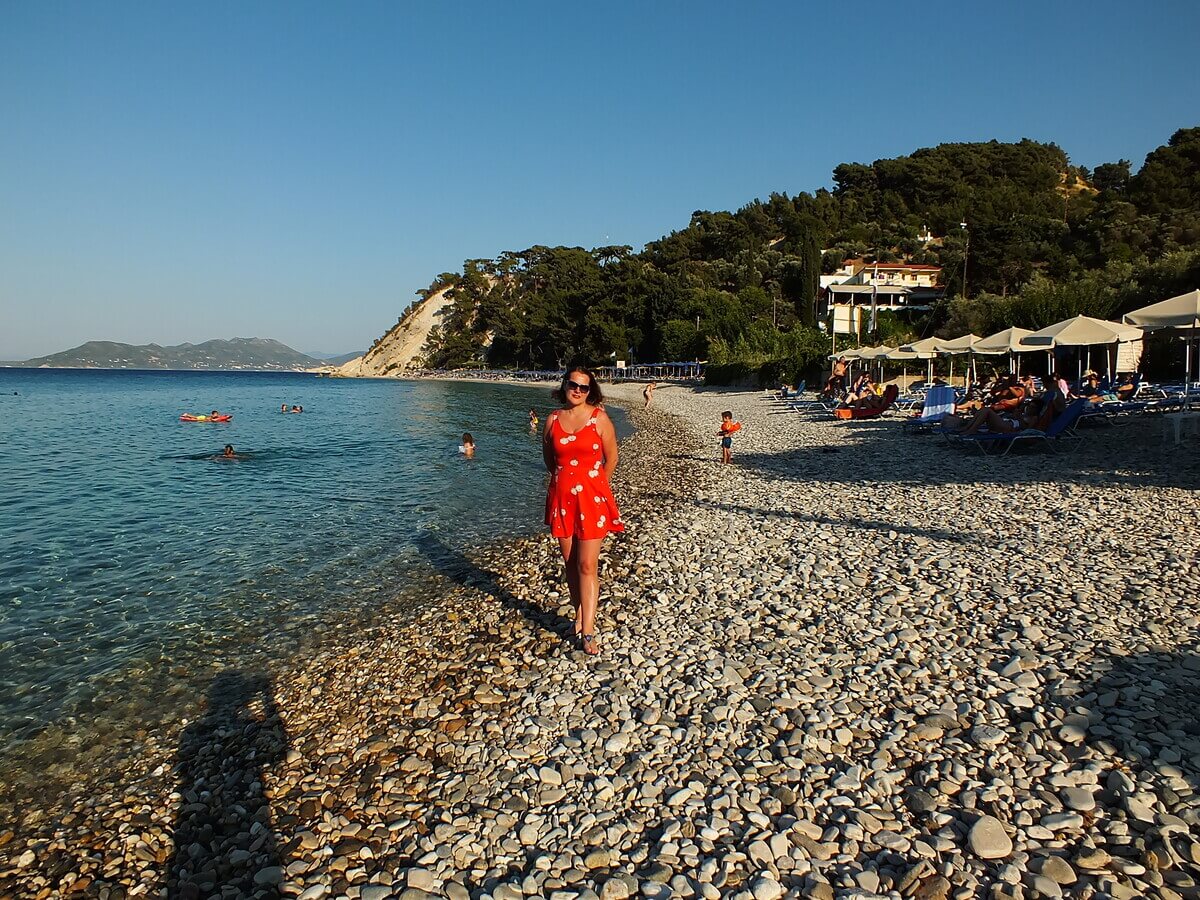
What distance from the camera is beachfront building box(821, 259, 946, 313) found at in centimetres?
6562

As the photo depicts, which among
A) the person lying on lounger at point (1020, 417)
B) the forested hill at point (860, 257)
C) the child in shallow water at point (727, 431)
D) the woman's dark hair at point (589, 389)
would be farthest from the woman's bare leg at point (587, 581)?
the forested hill at point (860, 257)

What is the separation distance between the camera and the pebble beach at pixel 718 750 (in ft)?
9.58

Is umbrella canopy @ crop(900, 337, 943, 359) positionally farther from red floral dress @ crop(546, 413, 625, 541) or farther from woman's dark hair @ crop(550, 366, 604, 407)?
red floral dress @ crop(546, 413, 625, 541)

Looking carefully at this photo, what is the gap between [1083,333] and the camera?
54.7 feet

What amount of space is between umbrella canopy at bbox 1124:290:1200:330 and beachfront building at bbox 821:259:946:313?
175 feet

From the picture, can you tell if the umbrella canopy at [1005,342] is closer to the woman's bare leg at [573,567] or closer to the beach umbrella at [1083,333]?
the beach umbrella at [1083,333]

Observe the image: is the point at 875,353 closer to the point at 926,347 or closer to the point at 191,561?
the point at 926,347

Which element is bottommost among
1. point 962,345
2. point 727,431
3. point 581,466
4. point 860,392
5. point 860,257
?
point 727,431

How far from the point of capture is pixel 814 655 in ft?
15.8

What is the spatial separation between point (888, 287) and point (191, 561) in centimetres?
6562

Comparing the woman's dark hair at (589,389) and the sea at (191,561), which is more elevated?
the woman's dark hair at (589,389)

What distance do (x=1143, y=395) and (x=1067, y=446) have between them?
9584 mm

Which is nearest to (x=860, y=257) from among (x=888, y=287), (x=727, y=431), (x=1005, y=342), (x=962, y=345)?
(x=888, y=287)

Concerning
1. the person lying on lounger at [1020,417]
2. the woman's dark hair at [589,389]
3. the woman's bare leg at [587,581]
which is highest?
the woman's dark hair at [589,389]
